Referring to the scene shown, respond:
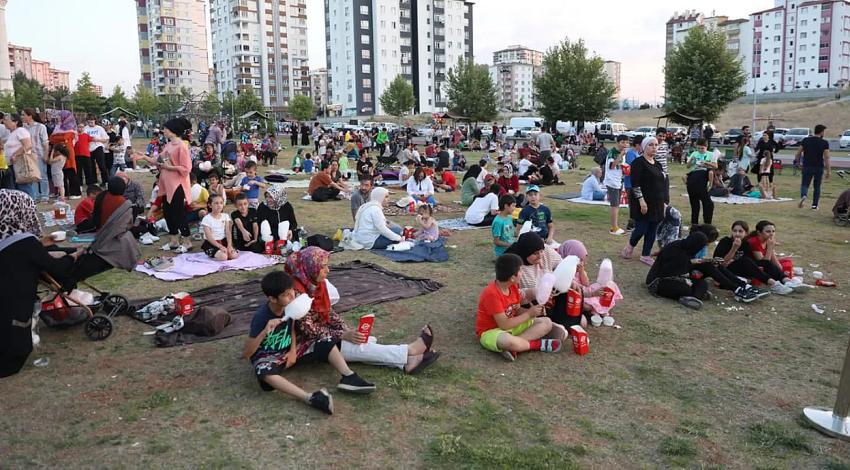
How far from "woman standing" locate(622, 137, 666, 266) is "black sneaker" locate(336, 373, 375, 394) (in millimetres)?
5398

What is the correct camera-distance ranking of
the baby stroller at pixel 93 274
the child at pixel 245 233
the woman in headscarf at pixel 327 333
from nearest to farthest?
the woman in headscarf at pixel 327 333, the baby stroller at pixel 93 274, the child at pixel 245 233

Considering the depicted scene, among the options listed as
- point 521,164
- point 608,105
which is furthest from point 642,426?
point 608,105

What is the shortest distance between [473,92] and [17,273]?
188 ft

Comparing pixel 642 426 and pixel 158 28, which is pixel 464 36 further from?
pixel 642 426

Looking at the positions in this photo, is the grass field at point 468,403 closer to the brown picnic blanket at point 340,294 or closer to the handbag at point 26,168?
the brown picnic blanket at point 340,294

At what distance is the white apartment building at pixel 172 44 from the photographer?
108 m

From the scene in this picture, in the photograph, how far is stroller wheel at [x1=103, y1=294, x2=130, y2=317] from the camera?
616cm

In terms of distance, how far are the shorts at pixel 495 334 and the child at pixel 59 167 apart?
11801 mm

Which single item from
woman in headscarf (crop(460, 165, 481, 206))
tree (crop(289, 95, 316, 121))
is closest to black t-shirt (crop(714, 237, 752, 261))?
woman in headscarf (crop(460, 165, 481, 206))

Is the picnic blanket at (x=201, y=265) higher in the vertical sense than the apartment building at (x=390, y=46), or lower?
lower

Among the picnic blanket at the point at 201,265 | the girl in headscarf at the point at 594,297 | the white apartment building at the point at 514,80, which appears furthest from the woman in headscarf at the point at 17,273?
the white apartment building at the point at 514,80

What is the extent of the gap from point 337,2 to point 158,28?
37.3 m

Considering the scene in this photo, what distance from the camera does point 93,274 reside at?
5.79m

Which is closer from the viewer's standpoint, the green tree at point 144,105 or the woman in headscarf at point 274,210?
the woman in headscarf at point 274,210
